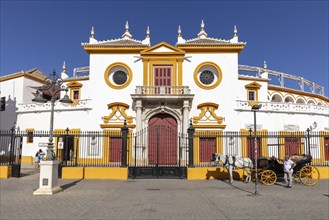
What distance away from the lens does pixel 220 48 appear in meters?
23.5

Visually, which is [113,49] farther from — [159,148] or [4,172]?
[4,172]

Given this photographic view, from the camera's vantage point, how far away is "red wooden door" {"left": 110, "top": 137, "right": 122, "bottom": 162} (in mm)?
21938

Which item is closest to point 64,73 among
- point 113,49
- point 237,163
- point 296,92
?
point 113,49

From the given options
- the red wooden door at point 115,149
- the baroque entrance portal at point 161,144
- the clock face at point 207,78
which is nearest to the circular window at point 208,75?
the clock face at point 207,78

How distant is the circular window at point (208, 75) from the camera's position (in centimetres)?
2339

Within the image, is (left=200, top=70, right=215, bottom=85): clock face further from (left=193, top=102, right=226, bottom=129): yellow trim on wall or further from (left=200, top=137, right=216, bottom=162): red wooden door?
(left=200, top=137, right=216, bottom=162): red wooden door

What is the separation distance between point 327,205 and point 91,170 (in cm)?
1127

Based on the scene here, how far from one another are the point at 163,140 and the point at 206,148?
3.46 metres

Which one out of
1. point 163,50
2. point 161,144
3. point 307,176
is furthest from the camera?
point 163,50

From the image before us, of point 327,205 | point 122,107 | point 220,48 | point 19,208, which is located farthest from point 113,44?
point 327,205

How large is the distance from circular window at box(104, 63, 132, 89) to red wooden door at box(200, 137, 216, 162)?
7943mm

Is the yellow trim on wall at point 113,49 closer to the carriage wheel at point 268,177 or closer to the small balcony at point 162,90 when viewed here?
the small balcony at point 162,90

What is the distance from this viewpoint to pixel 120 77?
78.3ft

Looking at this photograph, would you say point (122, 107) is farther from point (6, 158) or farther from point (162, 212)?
point (162, 212)
